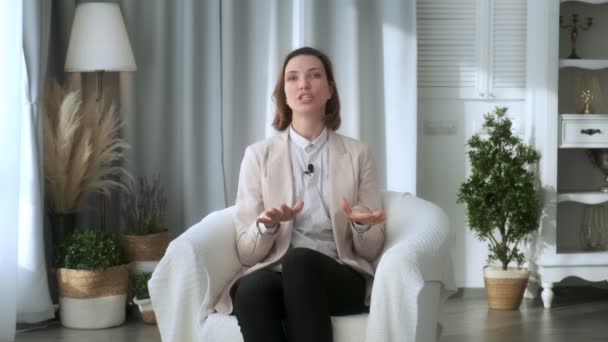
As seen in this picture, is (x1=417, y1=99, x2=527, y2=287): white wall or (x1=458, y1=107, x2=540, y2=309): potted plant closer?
(x1=458, y1=107, x2=540, y2=309): potted plant

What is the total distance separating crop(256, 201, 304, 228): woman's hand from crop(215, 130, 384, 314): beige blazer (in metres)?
0.10

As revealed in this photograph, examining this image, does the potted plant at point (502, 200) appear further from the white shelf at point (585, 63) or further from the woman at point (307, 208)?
the woman at point (307, 208)

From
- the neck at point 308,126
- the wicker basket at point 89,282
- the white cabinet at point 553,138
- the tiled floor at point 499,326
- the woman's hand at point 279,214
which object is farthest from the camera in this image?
the white cabinet at point 553,138

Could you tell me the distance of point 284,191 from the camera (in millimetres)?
2699

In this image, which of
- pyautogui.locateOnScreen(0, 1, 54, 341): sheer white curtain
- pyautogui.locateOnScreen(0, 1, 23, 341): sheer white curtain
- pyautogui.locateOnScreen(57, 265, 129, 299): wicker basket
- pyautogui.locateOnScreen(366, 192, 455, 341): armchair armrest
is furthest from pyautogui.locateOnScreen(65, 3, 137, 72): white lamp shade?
pyautogui.locateOnScreen(366, 192, 455, 341): armchair armrest

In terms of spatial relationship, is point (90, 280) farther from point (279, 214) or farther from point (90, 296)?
point (279, 214)

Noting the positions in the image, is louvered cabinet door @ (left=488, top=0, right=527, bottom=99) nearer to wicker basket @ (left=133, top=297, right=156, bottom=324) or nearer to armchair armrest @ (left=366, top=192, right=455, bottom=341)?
wicker basket @ (left=133, top=297, right=156, bottom=324)

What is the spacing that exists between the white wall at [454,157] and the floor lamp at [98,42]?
1.58m

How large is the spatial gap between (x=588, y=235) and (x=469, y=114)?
0.87 m

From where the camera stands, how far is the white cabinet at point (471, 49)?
15.1 feet

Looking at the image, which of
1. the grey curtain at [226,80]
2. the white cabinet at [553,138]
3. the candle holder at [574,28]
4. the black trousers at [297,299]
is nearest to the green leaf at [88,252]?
the grey curtain at [226,80]

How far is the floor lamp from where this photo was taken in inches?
154

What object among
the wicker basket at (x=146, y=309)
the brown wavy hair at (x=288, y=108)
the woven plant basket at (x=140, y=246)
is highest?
the brown wavy hair at (x=288, y=108)

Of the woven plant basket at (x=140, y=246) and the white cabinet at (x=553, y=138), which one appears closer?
the woven plant basket at (x=140, y=246)
